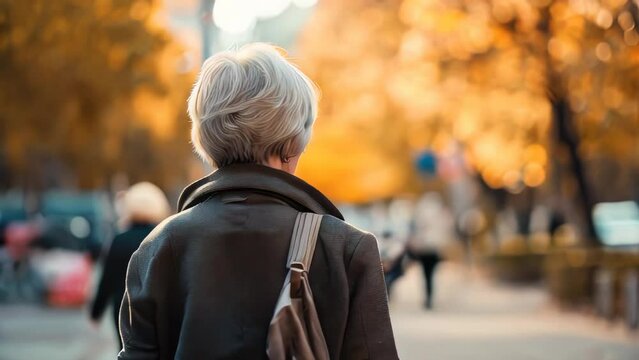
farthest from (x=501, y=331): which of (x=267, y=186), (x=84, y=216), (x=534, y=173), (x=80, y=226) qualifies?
(x=84, y=216)

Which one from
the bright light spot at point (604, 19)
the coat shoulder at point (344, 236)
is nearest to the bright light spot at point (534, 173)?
the bright light spot at point (604, 19)

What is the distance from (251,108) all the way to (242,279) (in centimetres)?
37

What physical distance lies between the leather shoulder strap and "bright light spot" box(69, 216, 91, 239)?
39.5 metres

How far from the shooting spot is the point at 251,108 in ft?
9.60

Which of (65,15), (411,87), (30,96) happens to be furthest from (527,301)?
(65,15)

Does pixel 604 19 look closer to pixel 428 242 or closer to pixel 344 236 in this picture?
pixel 428 242

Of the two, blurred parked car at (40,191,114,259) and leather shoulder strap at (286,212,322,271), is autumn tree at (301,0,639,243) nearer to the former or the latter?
leather shoulder strap at (286,212,322,271)

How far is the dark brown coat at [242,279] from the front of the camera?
2.84 meters

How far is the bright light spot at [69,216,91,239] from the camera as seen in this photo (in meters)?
42.2

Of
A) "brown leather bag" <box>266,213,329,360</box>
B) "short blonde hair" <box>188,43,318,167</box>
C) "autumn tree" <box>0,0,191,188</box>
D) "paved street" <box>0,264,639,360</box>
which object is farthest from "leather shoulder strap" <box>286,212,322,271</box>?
"paved street" <box>0,264,639,360</box>

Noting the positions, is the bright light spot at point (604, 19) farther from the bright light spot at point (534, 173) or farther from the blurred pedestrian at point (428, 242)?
the bright light spot at point (534, 173)

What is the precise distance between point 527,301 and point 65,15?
51.3ft

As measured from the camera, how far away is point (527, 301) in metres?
26.4

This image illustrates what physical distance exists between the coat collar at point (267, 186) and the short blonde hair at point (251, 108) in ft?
0.13
